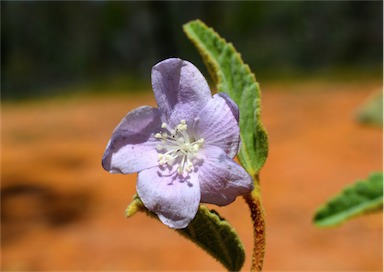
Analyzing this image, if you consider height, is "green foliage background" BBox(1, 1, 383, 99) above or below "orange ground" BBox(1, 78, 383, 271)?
below

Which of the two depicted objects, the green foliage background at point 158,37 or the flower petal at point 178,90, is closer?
the flower petal at point 178,90

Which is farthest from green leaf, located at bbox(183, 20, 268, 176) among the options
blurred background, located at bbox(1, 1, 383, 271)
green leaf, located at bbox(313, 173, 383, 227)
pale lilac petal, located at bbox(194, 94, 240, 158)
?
blurred background, located at bbox(1, 1, 383, 271)

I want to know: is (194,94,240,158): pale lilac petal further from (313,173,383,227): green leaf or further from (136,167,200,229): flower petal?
(313,173,383,227): green leaf

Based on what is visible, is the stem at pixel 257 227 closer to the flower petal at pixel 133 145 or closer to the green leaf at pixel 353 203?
the flower petal at pixel 133 145

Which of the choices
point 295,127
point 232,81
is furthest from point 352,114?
point 232,81

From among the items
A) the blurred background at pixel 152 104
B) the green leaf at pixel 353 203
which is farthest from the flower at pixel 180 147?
the blurred background at pixel 152 104

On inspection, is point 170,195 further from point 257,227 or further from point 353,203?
point 353,203

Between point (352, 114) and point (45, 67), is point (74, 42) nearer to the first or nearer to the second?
point (45, 67)
